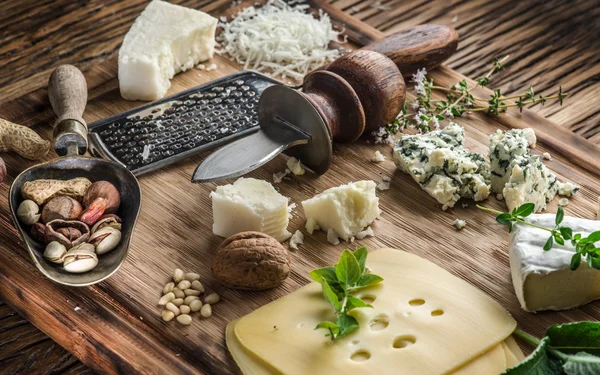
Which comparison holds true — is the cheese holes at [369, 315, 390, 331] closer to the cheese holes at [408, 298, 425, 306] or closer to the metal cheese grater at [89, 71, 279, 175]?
the cheese holes at [408, 298, 425, 306]

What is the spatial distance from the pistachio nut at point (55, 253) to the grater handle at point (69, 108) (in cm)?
36

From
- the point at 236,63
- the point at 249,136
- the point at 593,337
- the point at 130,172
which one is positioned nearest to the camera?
the point at 593,337

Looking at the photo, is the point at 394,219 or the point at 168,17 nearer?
the point at 394,219

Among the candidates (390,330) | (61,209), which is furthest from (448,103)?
(61,209)

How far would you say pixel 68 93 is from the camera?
241 cm

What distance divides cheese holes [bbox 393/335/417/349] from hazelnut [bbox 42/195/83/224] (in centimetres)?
84

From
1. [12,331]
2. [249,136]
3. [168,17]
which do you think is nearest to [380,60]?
[249,136]

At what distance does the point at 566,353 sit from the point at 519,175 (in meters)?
0.57

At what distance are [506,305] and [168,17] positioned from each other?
141 centimetres

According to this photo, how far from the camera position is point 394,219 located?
2242mm

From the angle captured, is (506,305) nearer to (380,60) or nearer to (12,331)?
(380,60)

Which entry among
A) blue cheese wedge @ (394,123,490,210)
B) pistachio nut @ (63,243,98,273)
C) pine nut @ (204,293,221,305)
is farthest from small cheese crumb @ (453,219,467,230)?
pistachio nut @ (63,243,98,273)

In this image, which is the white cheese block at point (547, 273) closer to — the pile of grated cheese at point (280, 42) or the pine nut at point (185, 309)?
the pine nut at point (185, 309)

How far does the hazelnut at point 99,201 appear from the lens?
2.05m
